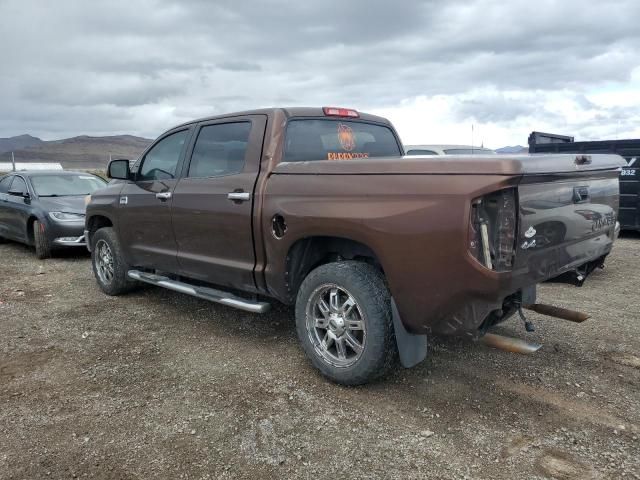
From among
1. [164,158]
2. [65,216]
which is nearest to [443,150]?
[164,158]

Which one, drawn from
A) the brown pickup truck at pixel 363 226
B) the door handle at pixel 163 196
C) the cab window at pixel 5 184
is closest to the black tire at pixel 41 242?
the cab window at pixel 5 184

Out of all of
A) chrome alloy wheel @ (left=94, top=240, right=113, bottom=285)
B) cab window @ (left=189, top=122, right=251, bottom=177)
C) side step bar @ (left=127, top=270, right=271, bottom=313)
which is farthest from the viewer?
chrome alloy wheel @ (left=94, top=240, right=113, bottom=285)

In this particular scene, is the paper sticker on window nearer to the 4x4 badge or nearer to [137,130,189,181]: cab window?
[137,130,189,181]: cab window

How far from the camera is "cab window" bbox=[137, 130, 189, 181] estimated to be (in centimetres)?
496

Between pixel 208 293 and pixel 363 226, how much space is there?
1854 mm

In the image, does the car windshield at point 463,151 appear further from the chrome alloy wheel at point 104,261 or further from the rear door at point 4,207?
the rear door at point 4,207

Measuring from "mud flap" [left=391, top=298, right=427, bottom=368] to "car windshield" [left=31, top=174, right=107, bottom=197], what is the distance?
7912 millimetres

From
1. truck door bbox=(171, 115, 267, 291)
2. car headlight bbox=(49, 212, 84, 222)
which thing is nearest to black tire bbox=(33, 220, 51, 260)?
car headlight bbox=(49, 212, 84, 222)

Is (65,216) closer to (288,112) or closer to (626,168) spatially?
(288,112)

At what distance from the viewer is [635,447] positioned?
2.77m

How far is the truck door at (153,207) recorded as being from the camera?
193 inches

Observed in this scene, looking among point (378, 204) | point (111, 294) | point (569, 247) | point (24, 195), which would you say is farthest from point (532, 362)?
point (24, 195)

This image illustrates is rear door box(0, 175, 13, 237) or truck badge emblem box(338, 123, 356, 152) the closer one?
truck badge emblem box(338, 123, 356, 152)

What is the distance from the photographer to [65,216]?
8.57 metres
